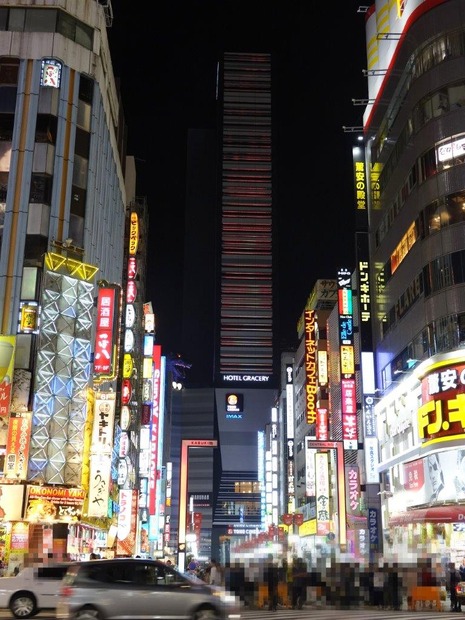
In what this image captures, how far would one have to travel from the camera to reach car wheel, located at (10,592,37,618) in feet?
61.7

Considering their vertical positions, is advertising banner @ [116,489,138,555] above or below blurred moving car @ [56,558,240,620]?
above

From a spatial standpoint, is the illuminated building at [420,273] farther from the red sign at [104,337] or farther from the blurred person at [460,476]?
the red sign at [104,337]

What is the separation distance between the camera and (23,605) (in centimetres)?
1894

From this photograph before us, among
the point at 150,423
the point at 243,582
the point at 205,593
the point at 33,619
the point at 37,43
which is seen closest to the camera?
the point at 205,593

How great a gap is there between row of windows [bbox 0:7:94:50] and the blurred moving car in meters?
35.7

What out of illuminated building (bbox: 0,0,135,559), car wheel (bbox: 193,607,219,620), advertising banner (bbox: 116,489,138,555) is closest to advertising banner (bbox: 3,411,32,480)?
illuminated building (bbox: 0,0,135,559)

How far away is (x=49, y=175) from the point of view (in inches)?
1585

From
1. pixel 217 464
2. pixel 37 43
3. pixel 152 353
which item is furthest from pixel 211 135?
pixel 37 43

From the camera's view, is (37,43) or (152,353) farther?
(152,353)

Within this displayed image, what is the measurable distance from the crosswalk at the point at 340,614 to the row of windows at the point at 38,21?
3378 centimetres

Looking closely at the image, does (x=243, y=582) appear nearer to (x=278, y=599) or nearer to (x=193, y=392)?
(x=278, y=599)

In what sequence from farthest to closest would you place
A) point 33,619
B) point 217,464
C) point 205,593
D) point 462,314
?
point 217,464, point 462,314, point 33,619, point 205,593

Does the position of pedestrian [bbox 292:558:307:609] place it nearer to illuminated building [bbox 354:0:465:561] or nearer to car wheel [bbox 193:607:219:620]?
illuminated building [bbox 354:0:465:561]

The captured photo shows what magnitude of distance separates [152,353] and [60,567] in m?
44.1
